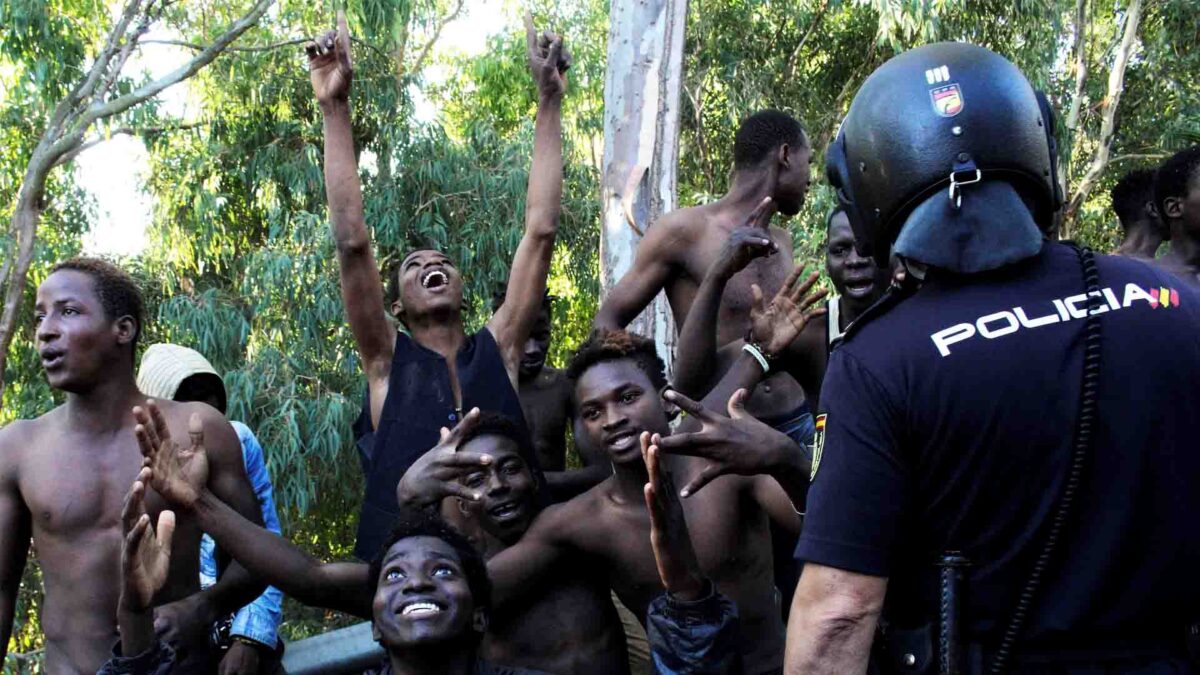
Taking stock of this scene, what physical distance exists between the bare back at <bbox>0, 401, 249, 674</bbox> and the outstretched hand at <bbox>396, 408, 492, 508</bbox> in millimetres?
741

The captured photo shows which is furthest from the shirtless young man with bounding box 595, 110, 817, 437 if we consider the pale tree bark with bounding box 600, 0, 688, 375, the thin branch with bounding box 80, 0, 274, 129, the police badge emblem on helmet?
the thin branch with bounding box 80, 0, 274, 129

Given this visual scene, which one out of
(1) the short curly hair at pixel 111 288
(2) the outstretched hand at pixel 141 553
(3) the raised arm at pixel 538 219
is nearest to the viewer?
(2) the outstretched hand at pixel 141 553

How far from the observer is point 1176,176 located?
5781mm

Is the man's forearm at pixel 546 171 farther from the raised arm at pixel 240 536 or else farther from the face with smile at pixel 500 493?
the raised arm at pixel 240 536

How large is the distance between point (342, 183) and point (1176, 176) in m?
3.41

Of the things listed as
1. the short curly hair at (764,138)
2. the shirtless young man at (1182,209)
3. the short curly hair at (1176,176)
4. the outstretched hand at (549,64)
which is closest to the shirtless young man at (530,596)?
the outstretched hand at (549,64)

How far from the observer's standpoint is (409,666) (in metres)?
4.07

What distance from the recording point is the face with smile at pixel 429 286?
560 cm

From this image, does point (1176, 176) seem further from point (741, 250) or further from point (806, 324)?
point (741, 250)

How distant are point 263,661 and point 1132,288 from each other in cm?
363

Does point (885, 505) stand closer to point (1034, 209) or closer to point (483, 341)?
point (1034, 209)

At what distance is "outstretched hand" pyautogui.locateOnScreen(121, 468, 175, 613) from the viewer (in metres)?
4.02

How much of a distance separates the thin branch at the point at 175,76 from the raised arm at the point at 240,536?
940cm

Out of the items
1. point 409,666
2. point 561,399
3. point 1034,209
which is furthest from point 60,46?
point 1034,209
